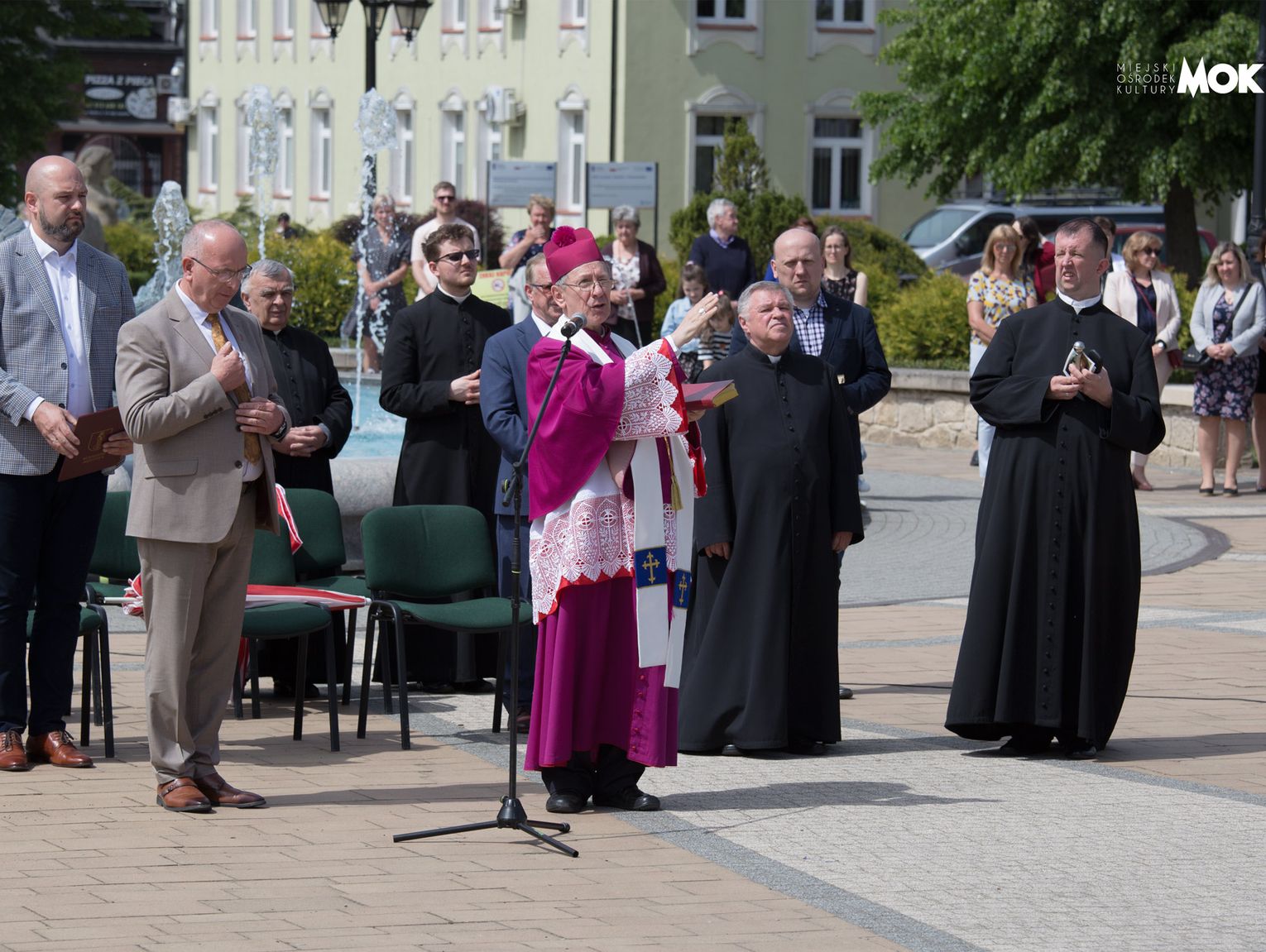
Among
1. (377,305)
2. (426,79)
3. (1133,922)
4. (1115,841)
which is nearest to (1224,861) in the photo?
(1115,841)

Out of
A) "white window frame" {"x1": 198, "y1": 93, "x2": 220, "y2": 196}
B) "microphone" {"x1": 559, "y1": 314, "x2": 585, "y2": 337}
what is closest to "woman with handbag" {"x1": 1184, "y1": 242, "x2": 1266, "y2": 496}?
"microphone" {"x1": 559, "y1": 314, "x2": 585, "y2": 337}

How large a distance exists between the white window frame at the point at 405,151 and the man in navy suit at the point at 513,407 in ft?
130

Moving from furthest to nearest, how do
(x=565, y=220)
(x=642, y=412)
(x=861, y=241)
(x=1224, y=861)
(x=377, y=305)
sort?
(x=565, y=220) < (x=861, y=241) < (x=377, y=305) < (x=642, y=412) < (x=1224, y=861)

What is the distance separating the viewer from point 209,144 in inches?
2333

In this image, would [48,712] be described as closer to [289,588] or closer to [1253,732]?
[289,588]

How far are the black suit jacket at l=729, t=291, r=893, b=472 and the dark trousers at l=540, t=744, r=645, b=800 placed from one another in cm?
262

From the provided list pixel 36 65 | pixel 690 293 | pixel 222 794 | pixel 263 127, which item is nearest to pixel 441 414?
pixel 222 794

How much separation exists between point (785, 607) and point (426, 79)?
40407mm

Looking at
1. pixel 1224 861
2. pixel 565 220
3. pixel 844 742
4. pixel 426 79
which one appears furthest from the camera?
pixel 426 79

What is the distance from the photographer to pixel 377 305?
68.9 feet

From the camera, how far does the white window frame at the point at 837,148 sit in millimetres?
43500

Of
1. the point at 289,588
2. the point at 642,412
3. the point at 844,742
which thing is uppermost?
the point at 642,412

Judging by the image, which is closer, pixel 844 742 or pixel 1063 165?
pixel 844 742

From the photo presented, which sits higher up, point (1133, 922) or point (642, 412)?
point (642, 412)
